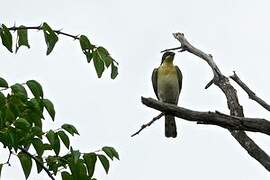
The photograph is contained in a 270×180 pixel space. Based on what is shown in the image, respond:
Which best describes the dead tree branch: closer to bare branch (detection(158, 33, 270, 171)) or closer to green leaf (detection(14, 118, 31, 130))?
bare branch (detection(158, 33, 270, 171))

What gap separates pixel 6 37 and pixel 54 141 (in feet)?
1.63

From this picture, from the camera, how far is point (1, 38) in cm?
266

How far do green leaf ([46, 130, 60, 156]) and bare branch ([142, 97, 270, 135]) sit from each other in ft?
2.18

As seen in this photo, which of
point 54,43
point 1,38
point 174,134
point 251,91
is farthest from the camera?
point 174,134

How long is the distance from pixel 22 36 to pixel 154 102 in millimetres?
772

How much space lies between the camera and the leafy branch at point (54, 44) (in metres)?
2.67

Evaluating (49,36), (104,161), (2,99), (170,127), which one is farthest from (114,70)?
(170,127)

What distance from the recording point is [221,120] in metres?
3.11

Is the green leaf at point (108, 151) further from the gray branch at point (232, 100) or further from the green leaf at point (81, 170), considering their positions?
the gray branch at point (232, 100)

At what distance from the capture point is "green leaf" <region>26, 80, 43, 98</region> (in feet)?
8.64

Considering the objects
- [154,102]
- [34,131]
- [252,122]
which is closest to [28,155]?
[34,131]

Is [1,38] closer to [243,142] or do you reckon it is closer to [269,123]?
[269,123]

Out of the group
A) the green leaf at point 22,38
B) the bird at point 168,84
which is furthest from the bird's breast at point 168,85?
the green leaf at point 22,38

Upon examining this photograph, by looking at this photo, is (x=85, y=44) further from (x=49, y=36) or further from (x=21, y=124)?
(x=21, y=124)
